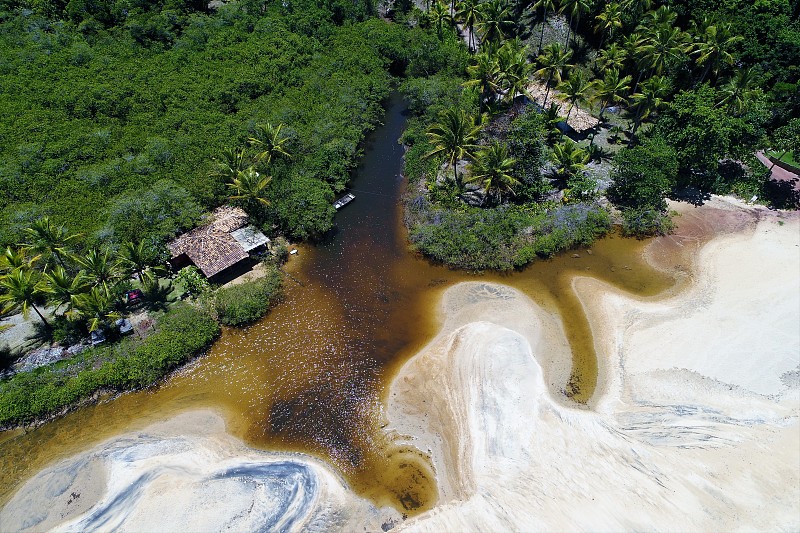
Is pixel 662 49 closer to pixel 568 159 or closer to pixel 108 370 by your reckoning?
pixel 568 159

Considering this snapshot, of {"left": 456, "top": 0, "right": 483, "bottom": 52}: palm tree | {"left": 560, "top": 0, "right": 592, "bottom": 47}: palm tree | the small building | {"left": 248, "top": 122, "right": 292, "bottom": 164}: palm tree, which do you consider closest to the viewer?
the small building

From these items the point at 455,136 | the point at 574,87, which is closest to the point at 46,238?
the point at 455,136

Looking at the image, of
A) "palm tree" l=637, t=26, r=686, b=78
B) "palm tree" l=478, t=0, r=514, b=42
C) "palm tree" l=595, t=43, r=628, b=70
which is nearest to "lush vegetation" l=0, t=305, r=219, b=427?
"palm tree" l=478, t=0, r=514, b=42

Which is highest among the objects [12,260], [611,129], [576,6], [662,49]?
[576,6]

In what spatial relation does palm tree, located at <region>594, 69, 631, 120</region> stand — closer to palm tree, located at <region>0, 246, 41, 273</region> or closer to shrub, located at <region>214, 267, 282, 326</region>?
shrub, located at <region>214, 267, 282, 326</region>

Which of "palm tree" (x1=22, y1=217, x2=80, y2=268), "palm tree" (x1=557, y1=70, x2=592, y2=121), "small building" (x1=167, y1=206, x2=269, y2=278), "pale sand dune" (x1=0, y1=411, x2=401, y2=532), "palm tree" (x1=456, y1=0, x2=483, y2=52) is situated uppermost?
"palm tree" (x1=456, y1=0, x2=483, y2=52)

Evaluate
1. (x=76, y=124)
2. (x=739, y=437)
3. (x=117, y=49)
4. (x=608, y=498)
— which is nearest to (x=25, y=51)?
(x=117, y=49)

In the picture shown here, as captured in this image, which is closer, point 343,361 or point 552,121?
point 343,361

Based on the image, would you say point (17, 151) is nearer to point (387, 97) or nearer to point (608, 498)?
point (387, 97)
